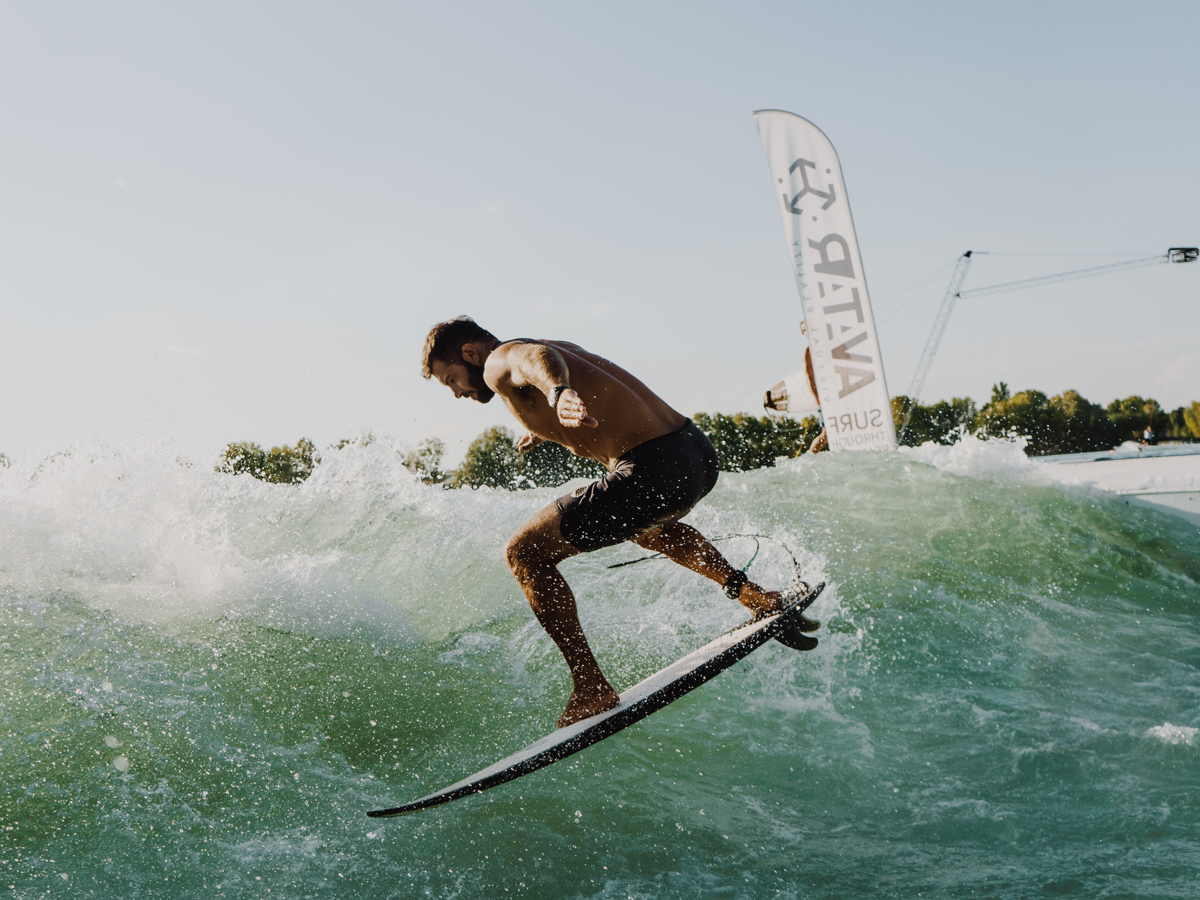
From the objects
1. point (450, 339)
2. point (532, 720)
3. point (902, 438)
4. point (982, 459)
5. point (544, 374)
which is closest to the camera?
point (544, 374)

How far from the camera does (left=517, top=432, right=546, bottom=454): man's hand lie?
3.66 meters

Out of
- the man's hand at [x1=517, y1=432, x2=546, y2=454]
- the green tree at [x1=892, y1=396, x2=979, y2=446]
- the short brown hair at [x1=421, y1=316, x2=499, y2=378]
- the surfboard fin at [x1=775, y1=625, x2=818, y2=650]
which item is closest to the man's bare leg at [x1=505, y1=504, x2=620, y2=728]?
the man's hand at [x1=517, y1=432, x2=546, y2=454]

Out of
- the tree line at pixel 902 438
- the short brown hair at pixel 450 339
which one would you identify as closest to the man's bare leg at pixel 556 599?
the short brown hair at pixel 450 339

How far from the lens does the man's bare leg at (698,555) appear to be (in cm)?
384

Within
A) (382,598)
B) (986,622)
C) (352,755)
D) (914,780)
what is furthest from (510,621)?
(986,622)

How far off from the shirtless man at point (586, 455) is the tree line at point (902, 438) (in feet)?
133

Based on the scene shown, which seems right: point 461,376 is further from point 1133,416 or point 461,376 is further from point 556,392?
point 1133,416

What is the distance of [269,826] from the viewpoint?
368 cm

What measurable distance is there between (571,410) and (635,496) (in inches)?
29.4

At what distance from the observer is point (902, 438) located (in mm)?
47875

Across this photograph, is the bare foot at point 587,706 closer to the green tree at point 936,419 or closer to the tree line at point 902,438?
the tree line at point 902,438

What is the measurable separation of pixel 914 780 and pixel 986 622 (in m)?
2.76

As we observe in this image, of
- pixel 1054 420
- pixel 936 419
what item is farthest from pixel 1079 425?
pixel 936 419

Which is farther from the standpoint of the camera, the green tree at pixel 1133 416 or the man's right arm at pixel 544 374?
the green tree at pixel 1133 416
